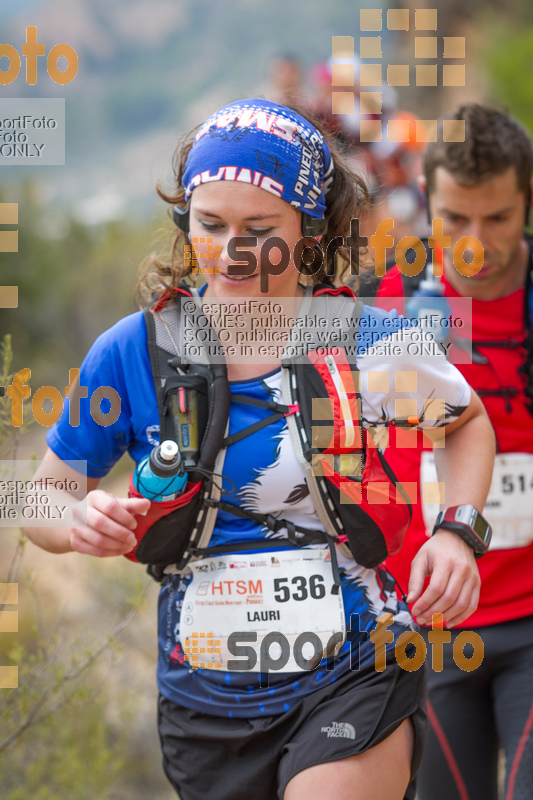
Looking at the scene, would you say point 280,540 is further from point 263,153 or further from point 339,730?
point 263,153

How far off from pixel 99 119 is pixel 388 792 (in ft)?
307

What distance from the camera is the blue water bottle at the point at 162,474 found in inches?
70.4

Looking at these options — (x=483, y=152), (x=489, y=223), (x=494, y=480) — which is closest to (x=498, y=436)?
(x=494, y=480)

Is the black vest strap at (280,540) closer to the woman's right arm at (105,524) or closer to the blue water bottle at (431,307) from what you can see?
the woman's right arm at (105,524)

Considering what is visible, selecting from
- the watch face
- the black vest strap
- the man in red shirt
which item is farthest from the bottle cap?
the man in red shirt

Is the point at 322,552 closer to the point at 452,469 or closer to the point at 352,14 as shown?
the point at 452,469

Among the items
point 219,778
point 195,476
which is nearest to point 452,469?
point 195,476

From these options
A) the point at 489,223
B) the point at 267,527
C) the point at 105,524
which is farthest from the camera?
the point at 489,223

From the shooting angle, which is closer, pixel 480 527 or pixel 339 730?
pixel 339 730

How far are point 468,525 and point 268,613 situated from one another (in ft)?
1.66

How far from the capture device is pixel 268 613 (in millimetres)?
2039

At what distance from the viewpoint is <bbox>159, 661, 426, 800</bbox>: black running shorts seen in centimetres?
190

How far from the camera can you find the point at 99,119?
89.2 metres

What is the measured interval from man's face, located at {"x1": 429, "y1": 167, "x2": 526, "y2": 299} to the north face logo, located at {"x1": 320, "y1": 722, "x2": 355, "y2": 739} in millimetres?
1584
